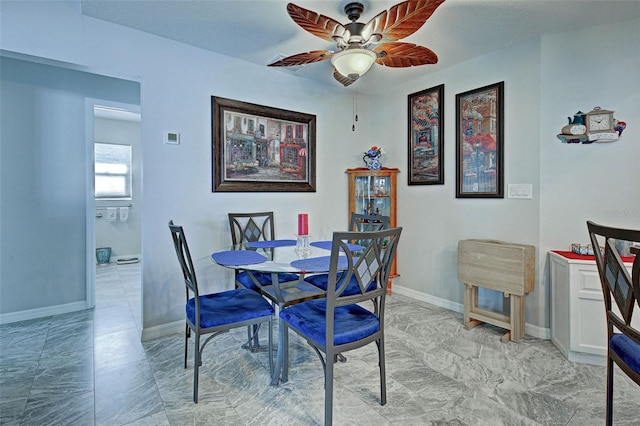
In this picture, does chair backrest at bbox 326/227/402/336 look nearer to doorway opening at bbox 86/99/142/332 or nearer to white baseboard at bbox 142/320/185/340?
white baseboard at bbox 142/320/185/340

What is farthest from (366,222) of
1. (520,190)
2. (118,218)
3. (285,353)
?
(118,218)

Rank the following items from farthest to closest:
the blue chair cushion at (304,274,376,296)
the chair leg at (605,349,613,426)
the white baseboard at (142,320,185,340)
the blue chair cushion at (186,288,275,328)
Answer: the white baseboard at (142,320,185,340) < the blue chair cushion at (304,274,376,296) < the blue chair cushion at (186,288,275,328) < the chair leg at (605,349,613,426)

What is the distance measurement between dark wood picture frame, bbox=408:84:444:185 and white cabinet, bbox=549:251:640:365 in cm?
149

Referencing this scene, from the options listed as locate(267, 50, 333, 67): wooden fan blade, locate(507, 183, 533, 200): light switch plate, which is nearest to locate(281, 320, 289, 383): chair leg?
locate(267, 50, 333, 67): wooden fan blade

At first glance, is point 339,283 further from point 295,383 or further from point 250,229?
point 250,229

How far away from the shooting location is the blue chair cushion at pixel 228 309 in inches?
76.4

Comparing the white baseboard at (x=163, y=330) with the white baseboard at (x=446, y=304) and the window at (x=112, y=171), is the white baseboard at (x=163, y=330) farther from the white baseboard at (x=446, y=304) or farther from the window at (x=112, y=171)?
the window at (x=112, y=171)

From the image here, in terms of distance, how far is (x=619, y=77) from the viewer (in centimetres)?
246

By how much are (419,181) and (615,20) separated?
2.00m

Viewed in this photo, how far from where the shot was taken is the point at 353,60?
2.12m

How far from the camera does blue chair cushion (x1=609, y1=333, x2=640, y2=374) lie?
129 centimetres

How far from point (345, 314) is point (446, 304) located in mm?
2025

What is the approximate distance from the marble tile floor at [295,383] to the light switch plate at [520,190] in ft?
3.96

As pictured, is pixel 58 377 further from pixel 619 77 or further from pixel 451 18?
pixel 619 77
